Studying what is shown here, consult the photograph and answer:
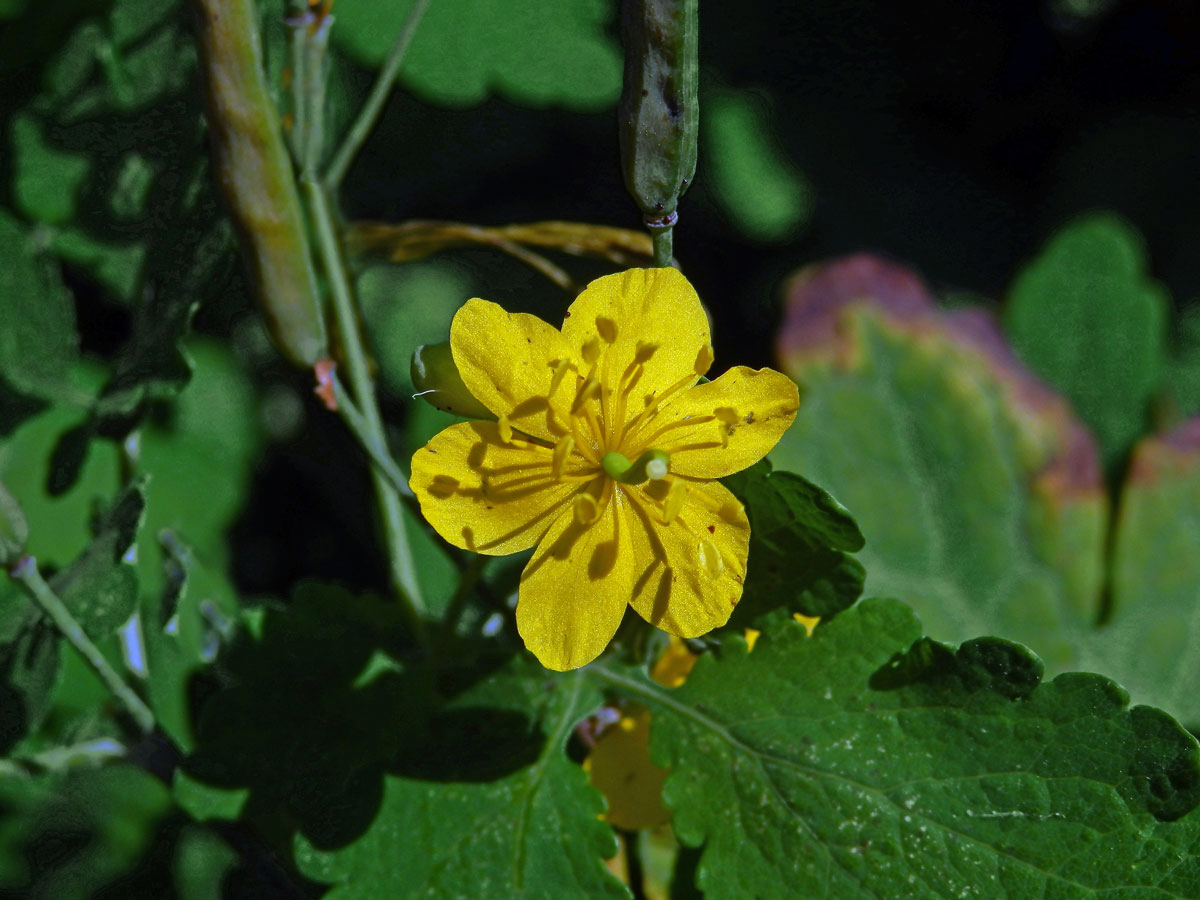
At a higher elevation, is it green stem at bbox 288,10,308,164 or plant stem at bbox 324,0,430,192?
green stem at bbox 288,10,308,164

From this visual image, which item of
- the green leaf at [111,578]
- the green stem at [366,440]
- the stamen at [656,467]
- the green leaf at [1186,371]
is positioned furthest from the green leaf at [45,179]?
the green leaf at [1186,371]

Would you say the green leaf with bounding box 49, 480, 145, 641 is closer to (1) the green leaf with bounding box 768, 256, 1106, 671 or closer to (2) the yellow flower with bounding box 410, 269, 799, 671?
(2) the yellow flower with bounding box 410, 269, 799, 671

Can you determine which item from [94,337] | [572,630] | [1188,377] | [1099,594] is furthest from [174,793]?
[1188,377]

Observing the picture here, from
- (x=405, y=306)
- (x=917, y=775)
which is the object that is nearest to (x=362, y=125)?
(x=405, y=306)

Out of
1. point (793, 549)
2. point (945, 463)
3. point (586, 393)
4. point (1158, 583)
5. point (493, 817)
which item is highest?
point (586, 393)

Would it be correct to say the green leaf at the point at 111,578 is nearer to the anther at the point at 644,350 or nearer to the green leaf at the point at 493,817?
the green leaf at the point at 493,817

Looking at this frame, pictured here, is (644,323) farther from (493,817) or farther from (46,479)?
(46,479)

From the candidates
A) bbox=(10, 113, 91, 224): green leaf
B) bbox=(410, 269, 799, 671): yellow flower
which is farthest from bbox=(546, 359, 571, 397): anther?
bbox=(10, 113, 91, 224): green leaf
